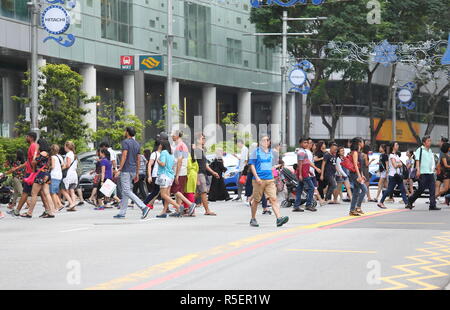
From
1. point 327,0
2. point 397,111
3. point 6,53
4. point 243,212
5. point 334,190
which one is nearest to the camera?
point 243,212

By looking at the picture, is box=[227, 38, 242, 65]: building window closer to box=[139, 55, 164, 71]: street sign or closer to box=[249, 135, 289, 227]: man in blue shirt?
box=[139, 55, 164, 71]: street sign

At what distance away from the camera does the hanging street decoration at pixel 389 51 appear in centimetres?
4238

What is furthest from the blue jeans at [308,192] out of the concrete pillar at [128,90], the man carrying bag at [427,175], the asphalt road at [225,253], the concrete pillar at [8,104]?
the concrete pillar at [128,90]

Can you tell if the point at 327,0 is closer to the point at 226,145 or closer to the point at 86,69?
the point at 226,145

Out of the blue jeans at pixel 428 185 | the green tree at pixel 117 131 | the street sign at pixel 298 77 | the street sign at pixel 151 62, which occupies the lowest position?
the blue jeans at pixel 428 185

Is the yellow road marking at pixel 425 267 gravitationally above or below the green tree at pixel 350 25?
below

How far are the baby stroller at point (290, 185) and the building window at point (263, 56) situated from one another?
42.8 meters

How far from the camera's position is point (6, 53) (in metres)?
45.2

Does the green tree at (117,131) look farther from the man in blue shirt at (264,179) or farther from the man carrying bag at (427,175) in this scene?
the man in blue shirt at (264,179)

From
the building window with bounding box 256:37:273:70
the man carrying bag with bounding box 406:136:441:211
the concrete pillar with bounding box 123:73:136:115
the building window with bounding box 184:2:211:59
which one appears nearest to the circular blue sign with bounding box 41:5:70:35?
the man carrying bag with bounding box 406:136:441:211

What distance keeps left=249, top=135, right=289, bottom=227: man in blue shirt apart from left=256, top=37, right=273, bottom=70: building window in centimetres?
5006

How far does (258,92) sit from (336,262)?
5898 cm
